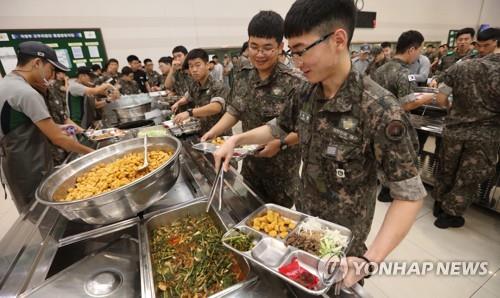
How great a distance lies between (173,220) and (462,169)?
2.84 m

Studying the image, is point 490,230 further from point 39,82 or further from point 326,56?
point 39,82

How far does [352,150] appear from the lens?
0.97 m

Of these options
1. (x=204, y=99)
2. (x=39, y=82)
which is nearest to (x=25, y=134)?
(x=39, y=82)

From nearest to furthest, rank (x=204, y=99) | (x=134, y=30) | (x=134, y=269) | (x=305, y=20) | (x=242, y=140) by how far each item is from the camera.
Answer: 1. (x=305, y=20)
2. (x=134, y=269)
3. (x=242, y=140)
4. (x=204, y=99)
5. (x=134, y=30)

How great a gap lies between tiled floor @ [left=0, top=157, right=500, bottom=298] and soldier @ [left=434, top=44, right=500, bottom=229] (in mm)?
176

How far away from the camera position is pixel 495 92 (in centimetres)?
213

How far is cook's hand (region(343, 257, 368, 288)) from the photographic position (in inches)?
29.4

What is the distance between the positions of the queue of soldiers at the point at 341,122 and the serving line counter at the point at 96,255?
29cm

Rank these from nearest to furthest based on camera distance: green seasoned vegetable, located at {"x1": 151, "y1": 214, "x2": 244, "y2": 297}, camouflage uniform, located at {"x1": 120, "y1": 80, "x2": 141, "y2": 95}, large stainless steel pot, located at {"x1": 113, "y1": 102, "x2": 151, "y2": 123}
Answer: green seasoned vegetable, located at {"x1": 151, "y1": 214, "x2": 244, "y2": 297} → large stainless steel pot, located at {"x1": 113, "y1": 102, "x2": 151, "y2": 123} → camouflage uniform, located at {"x1": 120, "y1": 80, "x2": 141, "y2": 95}

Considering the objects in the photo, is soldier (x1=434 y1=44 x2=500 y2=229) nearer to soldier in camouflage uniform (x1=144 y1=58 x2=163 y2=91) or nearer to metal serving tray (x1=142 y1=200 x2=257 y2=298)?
metal serving tray (x1=142 y1=200 x2=257 y2=298)

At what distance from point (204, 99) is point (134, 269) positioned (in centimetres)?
219

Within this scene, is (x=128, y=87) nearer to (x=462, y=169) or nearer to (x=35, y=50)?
(x=35, y=50)

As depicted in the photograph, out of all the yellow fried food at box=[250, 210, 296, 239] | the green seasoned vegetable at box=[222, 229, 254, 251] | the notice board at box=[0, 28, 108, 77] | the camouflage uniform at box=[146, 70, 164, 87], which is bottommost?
the green seasoned vegetable at box=[222, 229, 254, 251]

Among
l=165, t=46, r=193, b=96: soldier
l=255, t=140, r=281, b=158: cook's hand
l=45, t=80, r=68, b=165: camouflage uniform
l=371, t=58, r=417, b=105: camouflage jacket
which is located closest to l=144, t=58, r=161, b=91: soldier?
l=165, t=46, r=193, b=96: soldier
